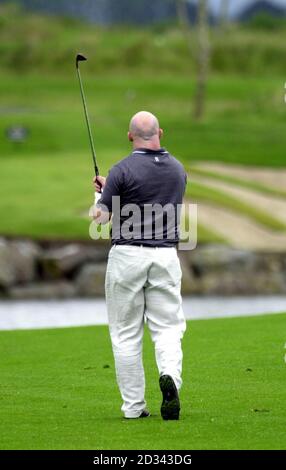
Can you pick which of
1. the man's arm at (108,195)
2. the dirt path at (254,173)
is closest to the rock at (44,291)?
the dirt path at (254,173)

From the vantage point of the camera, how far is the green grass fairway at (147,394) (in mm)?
10961

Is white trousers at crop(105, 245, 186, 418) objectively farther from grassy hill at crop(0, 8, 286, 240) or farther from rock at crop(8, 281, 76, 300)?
grassy hill at crop(0, 8, 286, 240)

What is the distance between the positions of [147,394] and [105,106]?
5702 cm

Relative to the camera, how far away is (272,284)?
3856 centimetres

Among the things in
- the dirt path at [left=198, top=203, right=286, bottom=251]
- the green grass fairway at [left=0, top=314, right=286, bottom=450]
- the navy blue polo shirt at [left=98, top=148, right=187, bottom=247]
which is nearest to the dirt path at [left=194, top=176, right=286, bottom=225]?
the dirt path at [left=198, top=203, right=286, bottom=251]

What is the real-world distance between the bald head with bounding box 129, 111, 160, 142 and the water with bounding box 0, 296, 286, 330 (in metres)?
15.4

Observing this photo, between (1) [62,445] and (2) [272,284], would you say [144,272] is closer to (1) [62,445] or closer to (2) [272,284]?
(1) [62,445]

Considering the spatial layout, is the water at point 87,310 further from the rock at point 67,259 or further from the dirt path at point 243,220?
the dirt path at point 243,220

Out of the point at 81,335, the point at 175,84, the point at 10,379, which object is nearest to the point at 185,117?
the point at 175,84

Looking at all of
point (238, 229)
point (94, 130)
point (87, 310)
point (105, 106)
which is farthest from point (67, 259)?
point (105, 106)

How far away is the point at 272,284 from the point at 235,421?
88.6 feet

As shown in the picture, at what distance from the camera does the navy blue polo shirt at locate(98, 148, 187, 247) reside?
462 inches

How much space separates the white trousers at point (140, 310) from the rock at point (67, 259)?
972 inches

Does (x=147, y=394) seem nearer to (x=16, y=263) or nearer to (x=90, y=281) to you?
(x=90, y=281)
